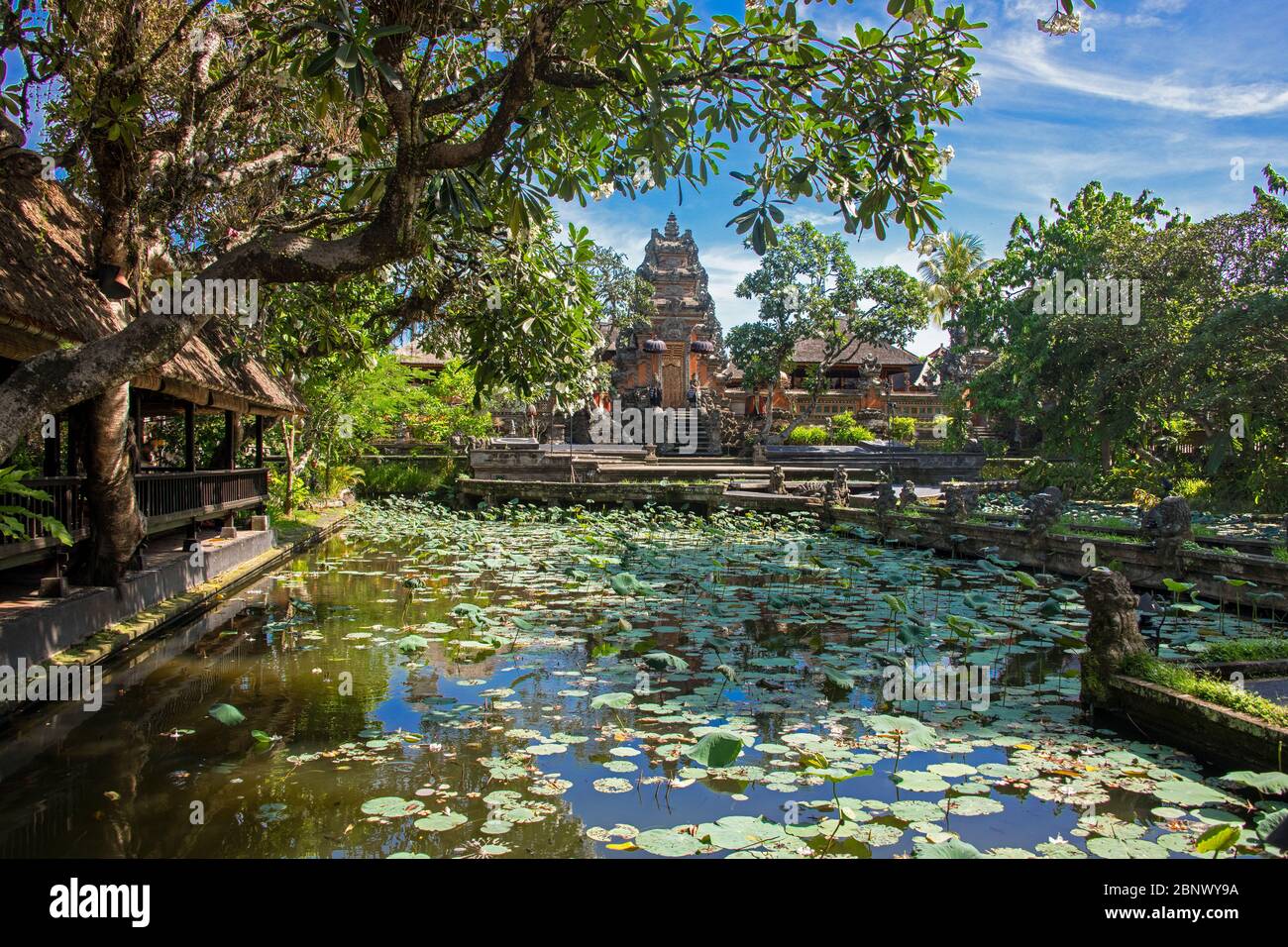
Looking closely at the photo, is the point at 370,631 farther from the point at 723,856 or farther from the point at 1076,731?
the point at 1076,731

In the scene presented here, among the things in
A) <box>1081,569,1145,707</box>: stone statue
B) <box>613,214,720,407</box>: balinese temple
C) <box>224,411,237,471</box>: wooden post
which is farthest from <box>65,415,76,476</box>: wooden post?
<box>613,214,720,407</box>: balinese temple

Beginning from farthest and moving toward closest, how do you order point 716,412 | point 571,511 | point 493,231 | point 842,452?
point 716,412 → point 842,452 → point 571,511 → point 493,231

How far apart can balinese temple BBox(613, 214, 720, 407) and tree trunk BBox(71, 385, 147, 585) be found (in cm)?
2852

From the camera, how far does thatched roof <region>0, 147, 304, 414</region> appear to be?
621 centimetres

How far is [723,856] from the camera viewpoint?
331cm

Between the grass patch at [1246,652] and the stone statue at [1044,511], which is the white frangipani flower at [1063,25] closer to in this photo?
the grass patch at [1246,652]

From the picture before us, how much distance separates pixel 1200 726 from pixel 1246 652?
4.84 ft

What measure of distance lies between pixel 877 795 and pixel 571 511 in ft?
54.5

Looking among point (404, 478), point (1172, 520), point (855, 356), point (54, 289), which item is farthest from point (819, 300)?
point (54, 289)

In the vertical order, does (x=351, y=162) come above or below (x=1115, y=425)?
above

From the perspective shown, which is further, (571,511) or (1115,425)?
(571,511)

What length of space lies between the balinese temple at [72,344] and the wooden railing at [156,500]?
0.05 ft

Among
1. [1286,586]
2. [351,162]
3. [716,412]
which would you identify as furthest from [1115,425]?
[716,412]

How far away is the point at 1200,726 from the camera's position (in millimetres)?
4582
